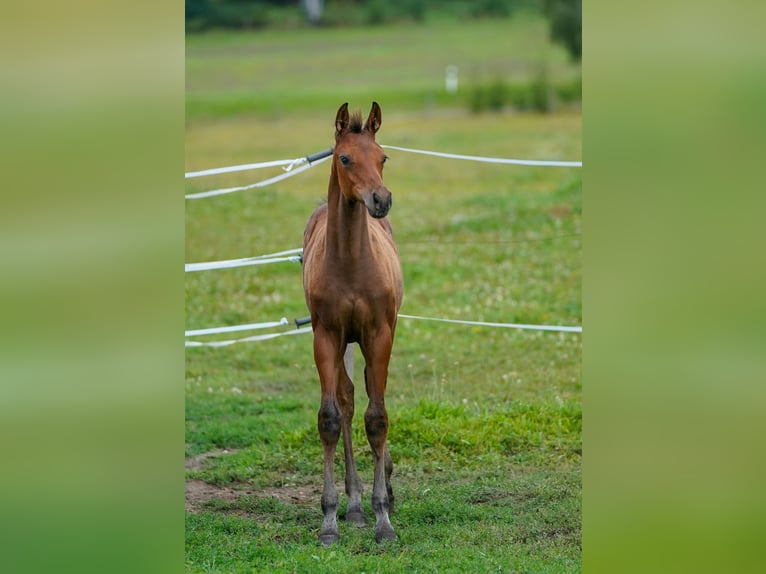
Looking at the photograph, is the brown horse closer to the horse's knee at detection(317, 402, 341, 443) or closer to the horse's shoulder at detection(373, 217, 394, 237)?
the horse's knee at detection(317, 402, 341, 443)

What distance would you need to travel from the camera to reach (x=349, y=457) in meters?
6.30

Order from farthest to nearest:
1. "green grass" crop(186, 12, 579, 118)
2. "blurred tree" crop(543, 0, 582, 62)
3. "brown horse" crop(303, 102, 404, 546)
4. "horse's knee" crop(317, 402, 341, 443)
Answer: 1. "green grass" crop(186, 12, 579, 118)
2. "blurred tree" crop(543, 0, 582, 62)
3. "horse's knee" crop(317, 402, 341, 443)
4. "brown horse" crop(303, 102, 404, 546)

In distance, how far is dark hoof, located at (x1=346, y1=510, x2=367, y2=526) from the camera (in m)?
6.11

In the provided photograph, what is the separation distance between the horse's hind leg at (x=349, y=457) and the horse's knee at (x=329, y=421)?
0.40m

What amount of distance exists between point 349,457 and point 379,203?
1.95m

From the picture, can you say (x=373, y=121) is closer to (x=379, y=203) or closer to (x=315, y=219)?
(x=379, y=203)

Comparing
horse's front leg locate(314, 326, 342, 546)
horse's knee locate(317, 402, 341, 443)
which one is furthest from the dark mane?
horse's knee locate(317, 402, 341, 443)

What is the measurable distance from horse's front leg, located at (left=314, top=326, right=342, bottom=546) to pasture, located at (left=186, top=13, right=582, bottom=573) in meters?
0.15

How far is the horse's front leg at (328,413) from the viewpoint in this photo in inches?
225

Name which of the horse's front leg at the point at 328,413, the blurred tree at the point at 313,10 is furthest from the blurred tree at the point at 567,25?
the horse's front leg at the point at 328,413
